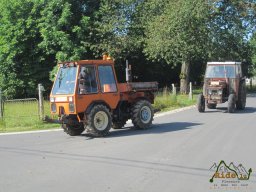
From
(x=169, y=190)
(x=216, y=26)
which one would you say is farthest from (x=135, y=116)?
(x=216, y=26)

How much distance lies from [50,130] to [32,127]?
4.31ft

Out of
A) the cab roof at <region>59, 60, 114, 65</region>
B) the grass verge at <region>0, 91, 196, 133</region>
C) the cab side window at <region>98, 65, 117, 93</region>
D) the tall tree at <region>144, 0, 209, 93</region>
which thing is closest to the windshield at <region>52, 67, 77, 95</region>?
the cab roof at <region>59, 60, 114, 65</region>

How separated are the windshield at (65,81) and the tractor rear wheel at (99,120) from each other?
36.6 inches

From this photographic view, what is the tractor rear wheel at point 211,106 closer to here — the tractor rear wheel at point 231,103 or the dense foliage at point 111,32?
the tractor rear wheel at point 231,103

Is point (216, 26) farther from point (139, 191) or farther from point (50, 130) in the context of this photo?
point (139, 191)

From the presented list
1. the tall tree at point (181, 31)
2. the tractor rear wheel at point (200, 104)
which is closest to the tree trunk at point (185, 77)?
the tall tree at point (181, 31)

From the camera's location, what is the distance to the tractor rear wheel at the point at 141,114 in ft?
48.8

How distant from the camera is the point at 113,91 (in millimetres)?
14391

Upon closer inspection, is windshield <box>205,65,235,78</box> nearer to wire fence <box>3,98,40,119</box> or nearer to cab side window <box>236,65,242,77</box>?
cab side window <box>236,65,242,77</box>

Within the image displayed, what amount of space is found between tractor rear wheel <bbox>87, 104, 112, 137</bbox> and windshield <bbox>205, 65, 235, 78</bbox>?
32.6 feet

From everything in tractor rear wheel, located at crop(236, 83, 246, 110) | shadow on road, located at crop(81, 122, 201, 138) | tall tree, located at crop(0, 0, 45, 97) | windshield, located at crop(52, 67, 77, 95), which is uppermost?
tall tree, located at crop(0, 0, 45, 97)

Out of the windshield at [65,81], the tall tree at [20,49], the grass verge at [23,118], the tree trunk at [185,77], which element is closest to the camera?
the windshield at [65,81]

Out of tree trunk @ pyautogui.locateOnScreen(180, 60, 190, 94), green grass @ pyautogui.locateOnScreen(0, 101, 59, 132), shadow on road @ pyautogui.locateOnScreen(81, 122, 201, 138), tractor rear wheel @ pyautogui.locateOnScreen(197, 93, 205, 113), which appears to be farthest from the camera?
tree trunk @ pyautogui.locateOnScreen(180, 60, 190, 94)

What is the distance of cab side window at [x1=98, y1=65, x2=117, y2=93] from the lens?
14148 mm
